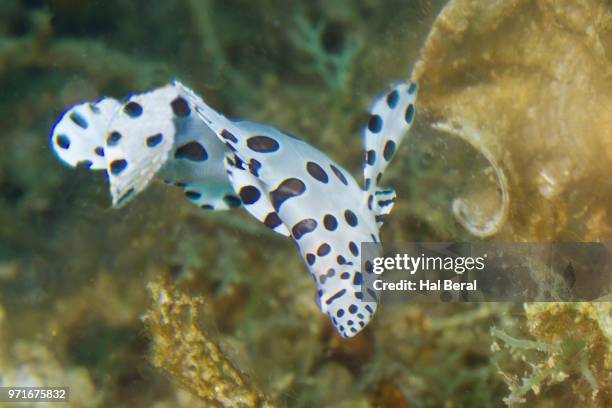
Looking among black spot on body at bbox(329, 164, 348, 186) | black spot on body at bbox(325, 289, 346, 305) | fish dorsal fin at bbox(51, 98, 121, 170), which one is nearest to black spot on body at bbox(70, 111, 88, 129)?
fish dorsal fin at bbox(51, 98, 121, 170)

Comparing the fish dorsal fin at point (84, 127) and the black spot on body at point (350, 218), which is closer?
the black spot on body at point (350, 218)

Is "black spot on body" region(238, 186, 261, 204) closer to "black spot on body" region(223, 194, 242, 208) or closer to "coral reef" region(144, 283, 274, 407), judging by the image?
"black spot on body" region(223, 194, 242, 208)

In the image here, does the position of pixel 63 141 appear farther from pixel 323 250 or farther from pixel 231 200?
pixel 323 250

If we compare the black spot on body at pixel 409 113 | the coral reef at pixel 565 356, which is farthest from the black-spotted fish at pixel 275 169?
the coral reef at pixel 565 356

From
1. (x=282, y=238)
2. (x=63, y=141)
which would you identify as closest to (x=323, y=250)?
(x=63, y=141)

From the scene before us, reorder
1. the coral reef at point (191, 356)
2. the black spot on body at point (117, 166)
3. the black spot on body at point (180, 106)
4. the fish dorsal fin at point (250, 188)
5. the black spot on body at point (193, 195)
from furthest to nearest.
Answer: the black spot on body at point (193, 195) < the coral reef at point (191, 356) < the fish dorsal fin at point (250, 188) < the black spot on body at point (180, 106) < the black spot on body at point (117, 166)

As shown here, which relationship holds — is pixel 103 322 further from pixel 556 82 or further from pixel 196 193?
pixel 556 82

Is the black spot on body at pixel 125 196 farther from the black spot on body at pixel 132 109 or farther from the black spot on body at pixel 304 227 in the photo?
the black spot on body at pixel 304 227
